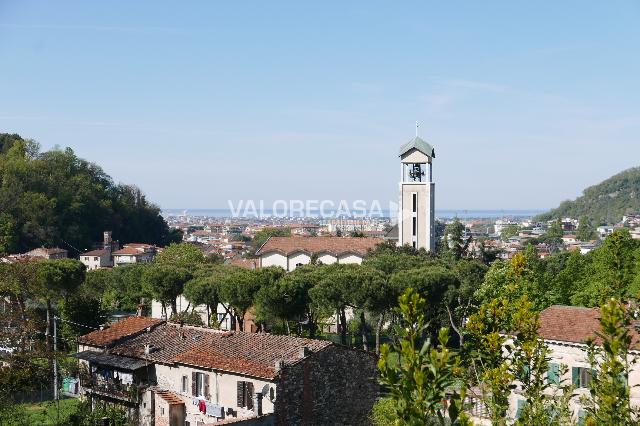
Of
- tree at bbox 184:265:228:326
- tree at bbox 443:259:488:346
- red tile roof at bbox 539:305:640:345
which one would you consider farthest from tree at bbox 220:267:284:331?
red tile roof at bbox 539:305:640:345

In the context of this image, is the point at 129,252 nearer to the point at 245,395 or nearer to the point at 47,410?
the point at 47,410

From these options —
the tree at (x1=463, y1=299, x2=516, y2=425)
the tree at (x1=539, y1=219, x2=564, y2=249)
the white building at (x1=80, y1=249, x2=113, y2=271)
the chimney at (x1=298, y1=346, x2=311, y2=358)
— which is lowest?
the tree at (x1=539, y1=219, x2=564, y2=249)

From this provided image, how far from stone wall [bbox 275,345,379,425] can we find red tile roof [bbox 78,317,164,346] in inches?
386

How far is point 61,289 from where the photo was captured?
140ft

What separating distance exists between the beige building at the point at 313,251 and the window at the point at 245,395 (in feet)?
136

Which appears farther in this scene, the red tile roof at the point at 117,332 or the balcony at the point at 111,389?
the red tile roof at the point at 117,332

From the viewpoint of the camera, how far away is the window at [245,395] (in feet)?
79.4

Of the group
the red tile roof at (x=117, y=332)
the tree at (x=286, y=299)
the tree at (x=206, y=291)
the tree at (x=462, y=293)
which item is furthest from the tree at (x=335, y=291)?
the red tile roof at (x=117, y=332)

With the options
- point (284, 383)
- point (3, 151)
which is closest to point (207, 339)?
point (284, 383)

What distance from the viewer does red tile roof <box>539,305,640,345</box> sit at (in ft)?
79.5

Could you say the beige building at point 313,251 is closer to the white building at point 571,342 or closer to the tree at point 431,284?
the tree at point 431,284

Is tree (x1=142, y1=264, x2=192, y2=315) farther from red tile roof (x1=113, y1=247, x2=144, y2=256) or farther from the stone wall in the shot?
red tile roof (x1=113, y1=247, x2=144, y2=256)

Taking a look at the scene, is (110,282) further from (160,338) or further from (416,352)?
(416,352)

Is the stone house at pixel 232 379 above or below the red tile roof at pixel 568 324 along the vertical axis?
below
